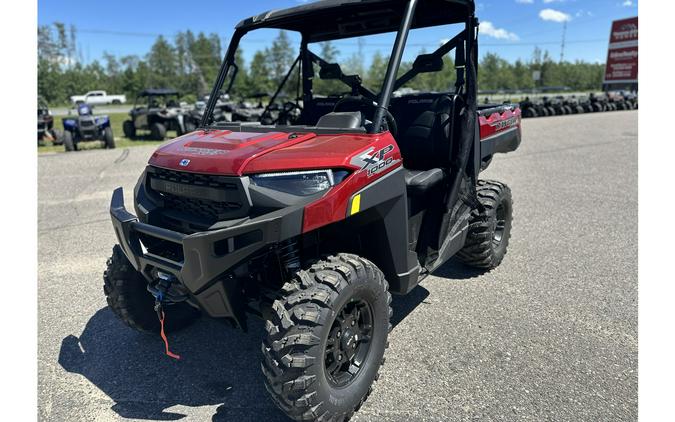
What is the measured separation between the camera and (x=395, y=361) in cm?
299

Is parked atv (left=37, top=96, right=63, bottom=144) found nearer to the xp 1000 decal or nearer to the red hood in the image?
the red hood

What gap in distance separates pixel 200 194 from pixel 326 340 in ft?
3.24

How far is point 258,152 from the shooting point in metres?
2.34

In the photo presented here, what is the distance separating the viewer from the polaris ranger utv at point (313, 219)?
221 cm

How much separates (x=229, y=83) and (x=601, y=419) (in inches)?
131

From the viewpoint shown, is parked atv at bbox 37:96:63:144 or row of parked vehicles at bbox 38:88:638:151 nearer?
row of parked vehicles at bbox 38:88:638:151

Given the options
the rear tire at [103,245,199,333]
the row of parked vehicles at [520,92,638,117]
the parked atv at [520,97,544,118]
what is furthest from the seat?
the parked atv at [520,97,544,118]

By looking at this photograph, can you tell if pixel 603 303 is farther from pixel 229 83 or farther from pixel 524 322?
pixel 229 83

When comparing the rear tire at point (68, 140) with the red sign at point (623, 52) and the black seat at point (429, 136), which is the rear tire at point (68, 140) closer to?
the black seat at point (429, 136)

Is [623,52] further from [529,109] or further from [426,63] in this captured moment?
[426,63]

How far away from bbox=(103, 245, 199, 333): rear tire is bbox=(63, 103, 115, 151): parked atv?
12337mm

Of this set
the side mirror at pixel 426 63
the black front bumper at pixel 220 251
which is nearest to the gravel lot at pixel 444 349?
the black front bumper at pixel 220 251

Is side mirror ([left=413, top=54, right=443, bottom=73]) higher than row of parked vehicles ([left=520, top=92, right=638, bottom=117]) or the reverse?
the reverse

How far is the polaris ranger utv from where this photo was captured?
7.25ft
